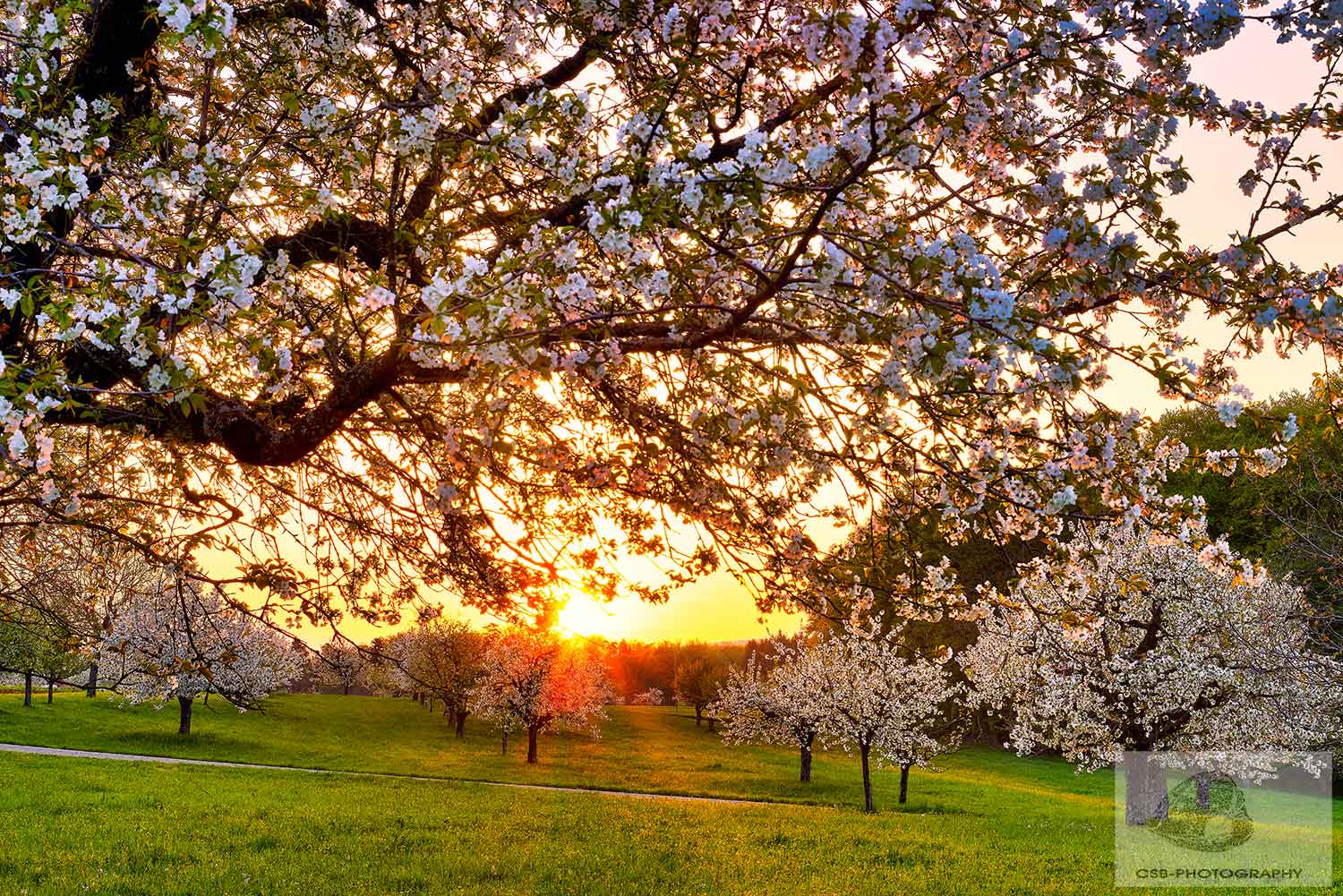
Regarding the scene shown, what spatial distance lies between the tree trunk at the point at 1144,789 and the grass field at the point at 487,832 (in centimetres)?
130

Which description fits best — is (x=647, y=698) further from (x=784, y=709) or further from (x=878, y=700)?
(x=878, y=700)

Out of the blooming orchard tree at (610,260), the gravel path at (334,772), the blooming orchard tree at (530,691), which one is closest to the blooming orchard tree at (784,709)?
the gravel path at (334,772)

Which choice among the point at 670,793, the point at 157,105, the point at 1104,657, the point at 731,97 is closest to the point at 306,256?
the point at 157,105

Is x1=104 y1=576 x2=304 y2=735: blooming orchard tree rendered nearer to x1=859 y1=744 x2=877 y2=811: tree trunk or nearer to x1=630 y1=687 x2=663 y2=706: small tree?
x1=859 y1=744 x2=877 y2=811: tree trunk

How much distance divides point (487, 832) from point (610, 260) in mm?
15468

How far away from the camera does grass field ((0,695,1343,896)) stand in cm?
1254

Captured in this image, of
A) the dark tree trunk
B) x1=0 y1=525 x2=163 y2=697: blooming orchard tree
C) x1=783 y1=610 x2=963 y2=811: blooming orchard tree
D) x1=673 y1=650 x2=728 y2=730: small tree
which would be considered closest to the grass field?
x1=783 y1=610 x2=963 y2=811: blooming orchard tree

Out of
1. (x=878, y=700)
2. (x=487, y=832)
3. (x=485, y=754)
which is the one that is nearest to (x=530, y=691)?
(x=485, y=754)

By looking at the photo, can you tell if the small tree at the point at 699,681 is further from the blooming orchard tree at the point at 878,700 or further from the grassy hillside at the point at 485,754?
the blooming orchard tree at the point at 878,700

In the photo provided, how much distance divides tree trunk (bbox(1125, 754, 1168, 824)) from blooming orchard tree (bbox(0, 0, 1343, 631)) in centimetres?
1963

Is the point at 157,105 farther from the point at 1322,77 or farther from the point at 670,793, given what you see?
the point at 670,793

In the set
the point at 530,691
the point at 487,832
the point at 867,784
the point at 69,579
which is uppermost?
the point at 69,579

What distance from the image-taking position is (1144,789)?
21.5m

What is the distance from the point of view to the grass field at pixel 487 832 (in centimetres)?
1254
